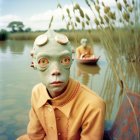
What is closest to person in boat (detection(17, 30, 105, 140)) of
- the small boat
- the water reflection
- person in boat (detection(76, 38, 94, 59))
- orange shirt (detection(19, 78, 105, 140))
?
orange shirt (detection(19, 78, 105, 140))

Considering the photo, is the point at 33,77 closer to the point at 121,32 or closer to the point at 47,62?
the point at 121,32

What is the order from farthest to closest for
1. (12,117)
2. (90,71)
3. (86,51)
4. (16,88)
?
(86,51), (90,71), (16,88), (12,117)

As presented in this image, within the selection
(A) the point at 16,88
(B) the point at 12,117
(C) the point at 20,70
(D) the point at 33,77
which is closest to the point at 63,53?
(B) the point at 12,117

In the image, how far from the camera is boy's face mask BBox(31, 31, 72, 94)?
1.34 meters

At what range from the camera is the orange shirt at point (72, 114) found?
137 centimetres

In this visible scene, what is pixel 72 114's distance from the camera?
1404 millimetres

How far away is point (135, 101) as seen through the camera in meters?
1.37

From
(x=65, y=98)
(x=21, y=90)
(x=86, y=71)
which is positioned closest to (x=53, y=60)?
(x=65, y=98)

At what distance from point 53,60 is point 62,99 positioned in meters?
0.18

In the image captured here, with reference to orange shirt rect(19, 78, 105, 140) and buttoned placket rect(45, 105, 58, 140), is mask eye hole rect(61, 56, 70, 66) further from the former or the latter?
buttoned placket rect(45, 105, 58, 140)

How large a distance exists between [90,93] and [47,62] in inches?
9.3

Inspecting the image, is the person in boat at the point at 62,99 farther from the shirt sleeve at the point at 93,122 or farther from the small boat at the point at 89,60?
the small boat at the point at 89,60

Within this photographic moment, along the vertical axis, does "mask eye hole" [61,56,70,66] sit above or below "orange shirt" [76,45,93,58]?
below

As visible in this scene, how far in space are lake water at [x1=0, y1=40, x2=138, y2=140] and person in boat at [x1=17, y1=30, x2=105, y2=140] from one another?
1172mm
